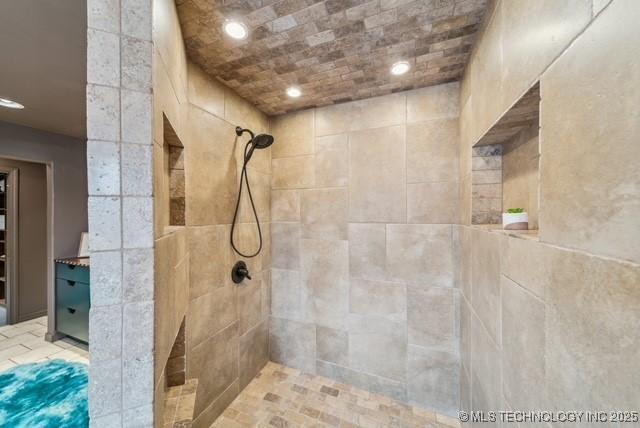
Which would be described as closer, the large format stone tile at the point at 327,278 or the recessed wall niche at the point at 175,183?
the recessed wall niche at the point at 175,183

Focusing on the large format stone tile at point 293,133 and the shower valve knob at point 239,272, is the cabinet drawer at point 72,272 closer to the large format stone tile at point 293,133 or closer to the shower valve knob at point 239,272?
the shower valve knob at point 239,272

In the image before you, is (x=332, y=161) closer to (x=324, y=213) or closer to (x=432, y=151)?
(x=324, y=213)

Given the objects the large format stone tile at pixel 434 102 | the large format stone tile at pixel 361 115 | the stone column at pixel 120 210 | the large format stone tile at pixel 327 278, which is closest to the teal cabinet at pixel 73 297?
the large format stone tile at pixel 327 278

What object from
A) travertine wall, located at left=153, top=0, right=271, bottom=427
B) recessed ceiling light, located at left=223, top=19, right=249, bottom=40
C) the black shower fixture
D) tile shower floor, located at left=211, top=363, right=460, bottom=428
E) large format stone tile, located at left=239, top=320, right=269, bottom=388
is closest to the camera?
travertine wall, located at left=153, top=0, right=271, bottom=427

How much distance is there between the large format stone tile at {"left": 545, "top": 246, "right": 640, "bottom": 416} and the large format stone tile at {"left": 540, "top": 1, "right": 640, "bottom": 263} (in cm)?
5

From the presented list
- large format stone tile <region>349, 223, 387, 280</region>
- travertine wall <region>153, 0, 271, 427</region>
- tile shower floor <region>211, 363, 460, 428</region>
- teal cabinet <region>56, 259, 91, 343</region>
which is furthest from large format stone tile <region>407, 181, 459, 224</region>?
teal cabinet <region>56, 259, 91, 343</region>

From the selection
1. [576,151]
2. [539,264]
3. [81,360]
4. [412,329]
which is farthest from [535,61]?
[81,360]

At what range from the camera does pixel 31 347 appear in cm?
254

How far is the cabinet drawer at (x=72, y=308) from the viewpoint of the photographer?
98.1 inches

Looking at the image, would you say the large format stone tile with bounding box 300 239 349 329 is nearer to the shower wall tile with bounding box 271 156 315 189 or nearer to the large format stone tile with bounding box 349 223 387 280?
the large format stone tile with bounding box 349 223 387 280

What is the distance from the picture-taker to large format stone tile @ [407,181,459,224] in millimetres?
1654

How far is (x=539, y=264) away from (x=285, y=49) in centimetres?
155

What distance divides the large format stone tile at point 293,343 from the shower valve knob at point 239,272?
64 cm

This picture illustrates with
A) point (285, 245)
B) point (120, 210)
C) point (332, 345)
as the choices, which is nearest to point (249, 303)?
point (285, 245)
